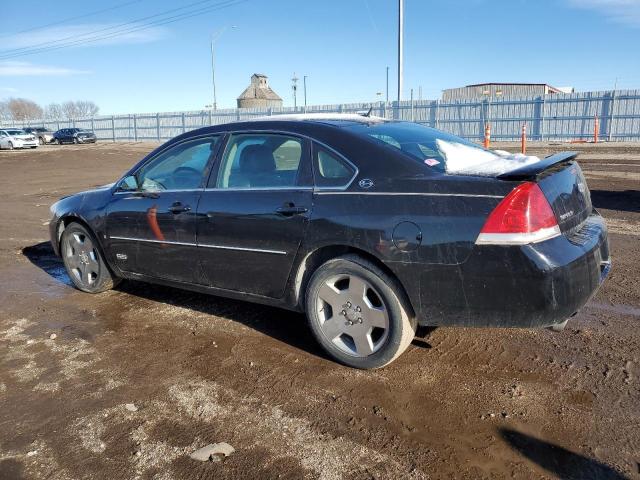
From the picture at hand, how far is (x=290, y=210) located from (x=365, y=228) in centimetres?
59

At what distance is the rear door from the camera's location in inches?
142

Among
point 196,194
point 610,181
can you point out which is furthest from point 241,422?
point 610,181

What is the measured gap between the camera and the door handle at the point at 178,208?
418 centimetres

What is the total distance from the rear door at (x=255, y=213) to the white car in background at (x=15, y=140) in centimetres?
3866

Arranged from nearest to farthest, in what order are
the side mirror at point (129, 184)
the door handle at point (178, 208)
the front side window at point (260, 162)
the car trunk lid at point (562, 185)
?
the car trunk lid at point (562, 185) < the front side window at point (260, 162) < the door handle at point (178, 208) < the side mirror at point (129, 184)

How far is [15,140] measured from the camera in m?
36.6

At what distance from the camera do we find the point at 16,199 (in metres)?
12.3

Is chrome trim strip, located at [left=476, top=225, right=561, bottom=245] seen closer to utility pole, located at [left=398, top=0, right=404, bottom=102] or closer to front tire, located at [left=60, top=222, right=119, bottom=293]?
front tire, located at [left=60, top=222, right=119, bottom=293]

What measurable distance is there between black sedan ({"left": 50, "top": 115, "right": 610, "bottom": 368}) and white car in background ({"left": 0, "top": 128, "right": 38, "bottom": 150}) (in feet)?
124

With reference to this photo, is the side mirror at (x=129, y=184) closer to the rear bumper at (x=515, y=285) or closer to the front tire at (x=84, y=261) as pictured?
the front tire at (x=84, y=261)

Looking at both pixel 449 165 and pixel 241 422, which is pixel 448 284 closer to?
pixel 449 165

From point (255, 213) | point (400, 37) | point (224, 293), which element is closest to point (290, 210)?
point (255, 213)

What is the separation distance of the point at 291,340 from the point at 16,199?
1090cm

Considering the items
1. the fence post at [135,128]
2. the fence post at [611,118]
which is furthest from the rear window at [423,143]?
the fence post at [135,128]
